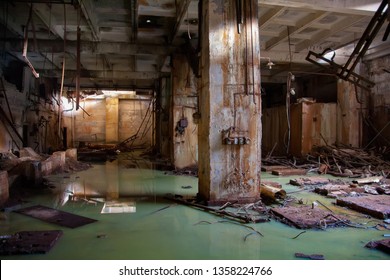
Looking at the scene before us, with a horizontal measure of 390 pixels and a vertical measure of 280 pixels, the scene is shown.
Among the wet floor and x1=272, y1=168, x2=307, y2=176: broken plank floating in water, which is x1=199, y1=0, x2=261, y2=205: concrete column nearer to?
the wet floor

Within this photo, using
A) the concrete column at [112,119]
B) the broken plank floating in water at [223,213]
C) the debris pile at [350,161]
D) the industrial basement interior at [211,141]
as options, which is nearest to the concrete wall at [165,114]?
the industrial basement interior at [211,141]

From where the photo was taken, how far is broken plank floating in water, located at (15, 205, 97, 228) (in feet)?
14.7

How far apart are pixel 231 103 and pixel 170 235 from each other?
2.70 m

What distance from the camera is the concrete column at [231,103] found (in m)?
5.54

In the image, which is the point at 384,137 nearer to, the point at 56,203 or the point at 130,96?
the point at 56,203

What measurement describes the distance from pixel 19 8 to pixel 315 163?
10313 mm

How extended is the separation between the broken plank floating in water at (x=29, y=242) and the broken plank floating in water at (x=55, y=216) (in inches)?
20.1

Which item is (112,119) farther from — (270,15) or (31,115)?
(270,15)

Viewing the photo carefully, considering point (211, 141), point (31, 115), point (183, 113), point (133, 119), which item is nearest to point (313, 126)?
point (183, 113)

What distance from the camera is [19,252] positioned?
11.0ft

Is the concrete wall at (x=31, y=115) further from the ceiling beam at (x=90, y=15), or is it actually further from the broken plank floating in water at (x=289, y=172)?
the broken plank floating in water at (x=289, y=172)

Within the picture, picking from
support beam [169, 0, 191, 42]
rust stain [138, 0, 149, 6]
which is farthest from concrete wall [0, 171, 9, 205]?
support beam [169, 0, 191, 42]

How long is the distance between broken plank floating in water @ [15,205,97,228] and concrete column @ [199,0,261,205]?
2.20 m

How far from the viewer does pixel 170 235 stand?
13.0ft
